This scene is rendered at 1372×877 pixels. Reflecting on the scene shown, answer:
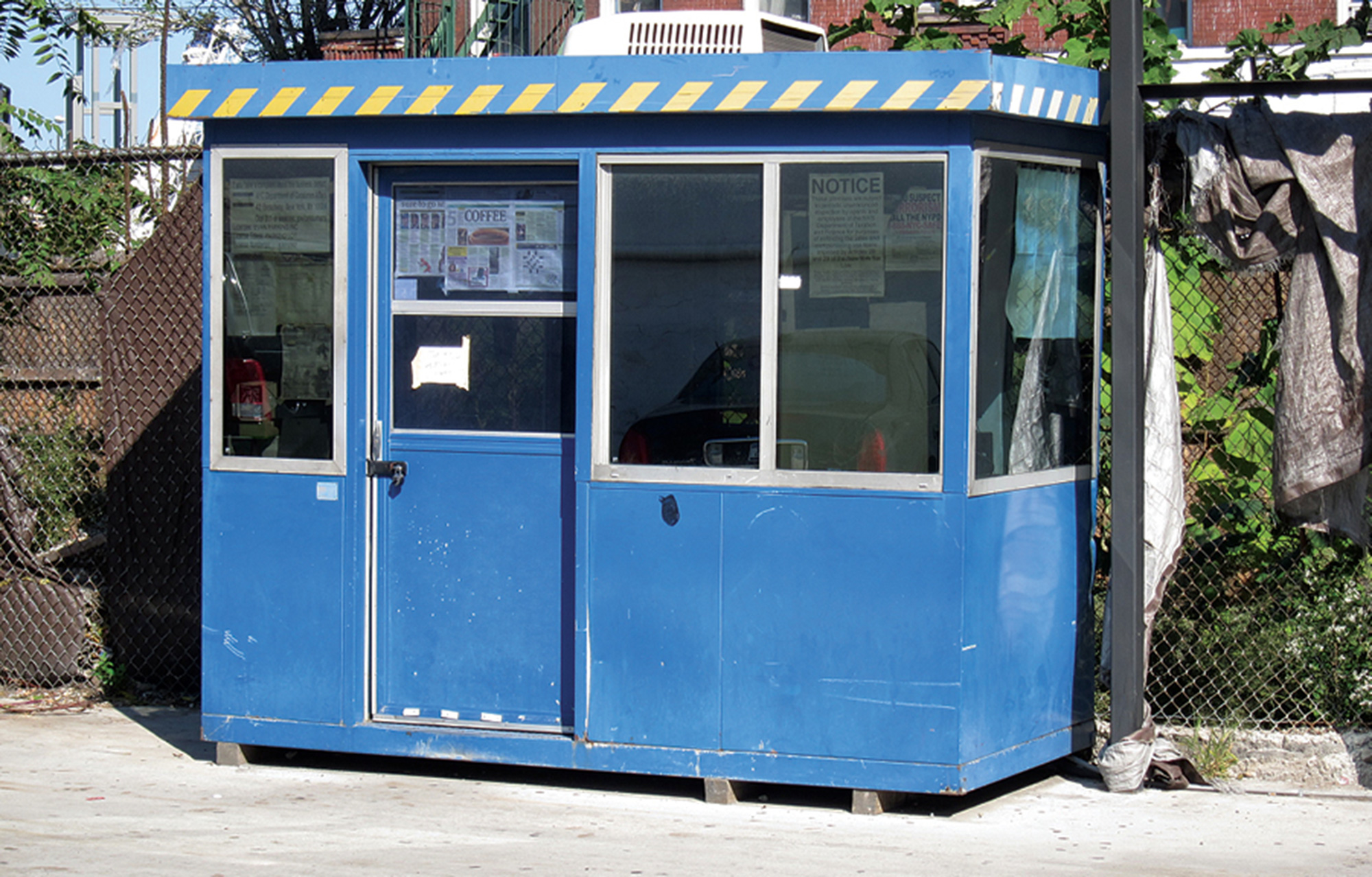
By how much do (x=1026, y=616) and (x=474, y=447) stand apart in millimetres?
2213

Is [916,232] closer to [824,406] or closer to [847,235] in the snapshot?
[847,235]

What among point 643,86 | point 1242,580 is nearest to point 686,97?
point 643,86

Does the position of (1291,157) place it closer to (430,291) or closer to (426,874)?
(430,291)

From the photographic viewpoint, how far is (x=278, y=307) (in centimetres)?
555

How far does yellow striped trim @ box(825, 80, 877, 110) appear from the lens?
479 cm

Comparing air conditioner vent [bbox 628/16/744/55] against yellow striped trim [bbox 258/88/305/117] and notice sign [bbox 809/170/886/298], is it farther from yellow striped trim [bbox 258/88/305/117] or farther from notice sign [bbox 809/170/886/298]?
yellow striped trim [bbox 258/88/305/117]

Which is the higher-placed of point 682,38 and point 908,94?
point 682,38

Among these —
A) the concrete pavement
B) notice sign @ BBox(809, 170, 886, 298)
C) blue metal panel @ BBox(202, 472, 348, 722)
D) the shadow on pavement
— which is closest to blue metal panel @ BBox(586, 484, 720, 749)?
the concrete pavement

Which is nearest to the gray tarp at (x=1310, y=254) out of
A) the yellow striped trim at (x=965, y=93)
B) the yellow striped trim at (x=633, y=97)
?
the yellow striped trim at (x=965, y=93)

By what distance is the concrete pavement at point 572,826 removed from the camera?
14.5ft

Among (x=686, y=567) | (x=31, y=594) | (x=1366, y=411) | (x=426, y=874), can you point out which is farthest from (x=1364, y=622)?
(x=31, y=594)

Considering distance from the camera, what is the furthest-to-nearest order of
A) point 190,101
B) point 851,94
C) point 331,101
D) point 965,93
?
point 190,101, point 331,101, point 851,94, point 965,93

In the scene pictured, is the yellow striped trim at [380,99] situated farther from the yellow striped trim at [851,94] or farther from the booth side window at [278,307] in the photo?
the yellow striped trim at [851,94]

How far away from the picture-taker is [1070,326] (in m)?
5.43
